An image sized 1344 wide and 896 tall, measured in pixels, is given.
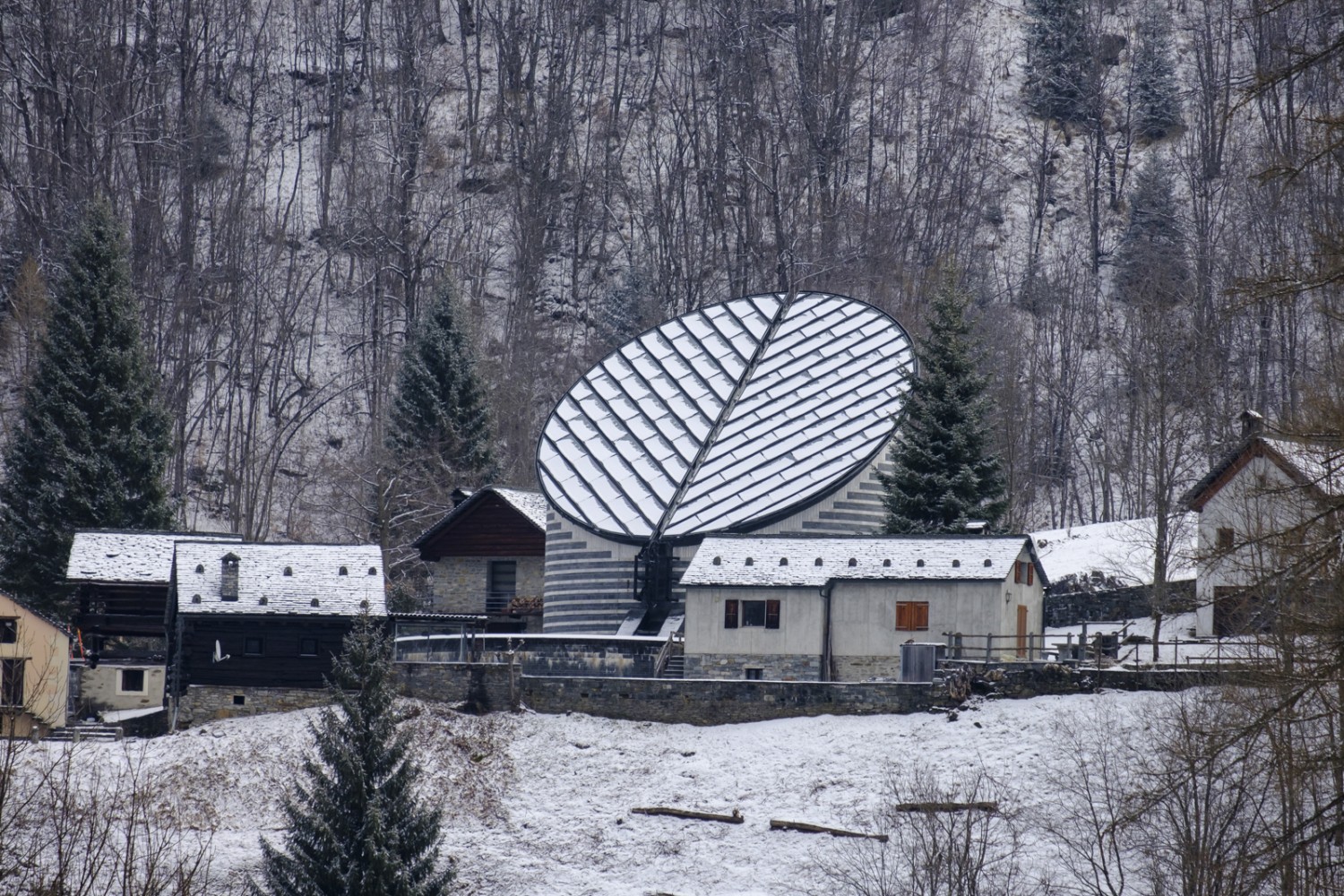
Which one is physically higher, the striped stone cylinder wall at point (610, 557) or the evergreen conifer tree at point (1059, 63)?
the evergreen conifer tree at point (1059, 63)

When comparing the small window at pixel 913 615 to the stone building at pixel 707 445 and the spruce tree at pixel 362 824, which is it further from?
the spruce tree at pixel 362 824

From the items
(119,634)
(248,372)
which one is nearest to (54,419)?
(119,634)

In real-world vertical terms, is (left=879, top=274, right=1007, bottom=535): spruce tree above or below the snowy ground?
above

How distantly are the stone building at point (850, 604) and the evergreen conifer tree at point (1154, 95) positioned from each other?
194 ft

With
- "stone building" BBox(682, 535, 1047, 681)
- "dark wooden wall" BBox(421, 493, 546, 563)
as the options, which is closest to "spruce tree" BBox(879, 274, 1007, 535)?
"stone building" BBox(682, 535, 1047, 681)

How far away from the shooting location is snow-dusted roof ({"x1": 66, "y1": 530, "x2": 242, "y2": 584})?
4972 centimetres

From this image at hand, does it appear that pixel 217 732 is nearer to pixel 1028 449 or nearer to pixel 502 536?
pixel 502 536

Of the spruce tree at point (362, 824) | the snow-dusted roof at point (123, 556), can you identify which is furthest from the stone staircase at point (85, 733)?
the spruce tree at point (362, 824)

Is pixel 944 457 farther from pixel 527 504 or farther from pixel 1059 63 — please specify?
pixel 1059 63

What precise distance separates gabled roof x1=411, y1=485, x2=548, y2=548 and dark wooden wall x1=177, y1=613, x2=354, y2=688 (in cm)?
1150

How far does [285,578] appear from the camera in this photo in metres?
47.3

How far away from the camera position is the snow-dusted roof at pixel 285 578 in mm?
46375

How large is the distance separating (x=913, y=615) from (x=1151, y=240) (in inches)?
2029

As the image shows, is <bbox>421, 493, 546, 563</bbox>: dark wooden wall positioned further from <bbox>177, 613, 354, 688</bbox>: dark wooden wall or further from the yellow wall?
the yellow wall
